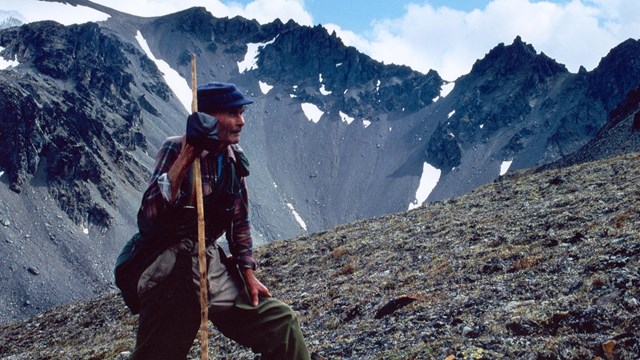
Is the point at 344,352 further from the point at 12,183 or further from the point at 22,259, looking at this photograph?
the point at 12,183

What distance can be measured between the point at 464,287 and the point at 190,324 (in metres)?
9.31

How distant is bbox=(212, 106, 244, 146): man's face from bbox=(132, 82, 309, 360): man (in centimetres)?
1

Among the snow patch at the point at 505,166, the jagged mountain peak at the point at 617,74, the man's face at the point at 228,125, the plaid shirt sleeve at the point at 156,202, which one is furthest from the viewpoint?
the snow patch at the point at 505,166

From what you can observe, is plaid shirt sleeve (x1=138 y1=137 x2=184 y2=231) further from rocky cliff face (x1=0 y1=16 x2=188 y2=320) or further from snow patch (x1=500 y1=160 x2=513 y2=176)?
snow patch (x1=500 y1=160 x2=513 y2=176)

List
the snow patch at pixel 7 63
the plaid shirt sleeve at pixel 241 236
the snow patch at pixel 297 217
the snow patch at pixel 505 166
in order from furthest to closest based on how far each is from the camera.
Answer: the snow patch at pixel 505 166 < the snow patch at pixel 297 217 < the snow patch at pixel 7 63 < the plaid shirt sleeve at pixel 241 236

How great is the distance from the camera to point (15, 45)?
554ft

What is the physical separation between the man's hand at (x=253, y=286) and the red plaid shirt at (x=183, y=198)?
0.13 m

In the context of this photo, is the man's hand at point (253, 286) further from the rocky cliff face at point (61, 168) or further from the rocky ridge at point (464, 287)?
the rocky cliff face at point (61, 168)

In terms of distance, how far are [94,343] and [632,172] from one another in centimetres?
2506

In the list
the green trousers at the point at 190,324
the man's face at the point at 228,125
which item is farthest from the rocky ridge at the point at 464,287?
the man's face at the point at 228,125

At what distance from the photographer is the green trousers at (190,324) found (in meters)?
5.46

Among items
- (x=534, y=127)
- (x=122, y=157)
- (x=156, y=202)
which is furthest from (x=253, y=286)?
(x=534, y=127)

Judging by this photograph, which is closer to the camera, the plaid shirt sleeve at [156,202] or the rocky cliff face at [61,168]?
the plaid shirt sleeve at [156,202]

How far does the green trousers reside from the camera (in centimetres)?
546
